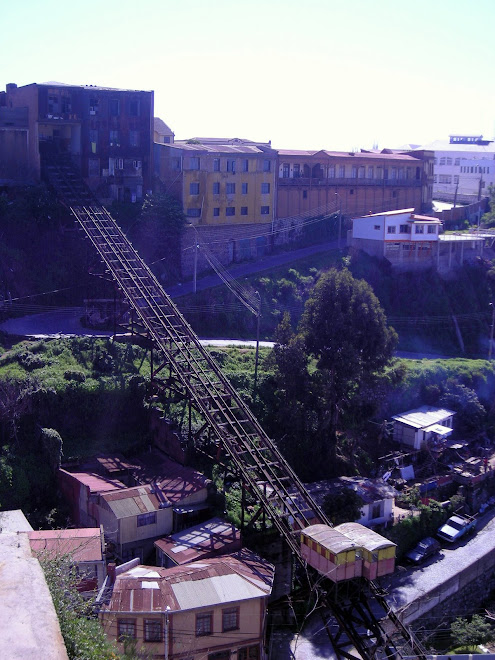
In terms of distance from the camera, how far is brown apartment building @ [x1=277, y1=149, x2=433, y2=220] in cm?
4784

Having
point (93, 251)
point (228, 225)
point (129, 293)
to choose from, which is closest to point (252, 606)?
point (129, 293)

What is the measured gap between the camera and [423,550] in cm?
2583

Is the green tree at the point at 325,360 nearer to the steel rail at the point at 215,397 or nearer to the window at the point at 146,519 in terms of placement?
the steel rail at the point at 215,397

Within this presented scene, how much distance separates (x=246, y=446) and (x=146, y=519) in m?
4.21

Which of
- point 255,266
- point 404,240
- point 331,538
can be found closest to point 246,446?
A: point 331,538

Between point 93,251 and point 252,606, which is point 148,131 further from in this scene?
point 252,606

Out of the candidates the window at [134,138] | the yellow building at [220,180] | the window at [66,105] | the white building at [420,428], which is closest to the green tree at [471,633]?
the white building at [420,428]

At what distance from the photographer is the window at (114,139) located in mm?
40562

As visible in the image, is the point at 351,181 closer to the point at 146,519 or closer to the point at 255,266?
the point at 255,266

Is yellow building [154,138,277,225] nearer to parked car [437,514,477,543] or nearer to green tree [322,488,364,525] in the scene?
green tree [322,488,364,525]

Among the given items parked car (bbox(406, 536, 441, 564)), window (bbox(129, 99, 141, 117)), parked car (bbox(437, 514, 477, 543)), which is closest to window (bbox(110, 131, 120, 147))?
window (bbox(129, 99, 141, 117))

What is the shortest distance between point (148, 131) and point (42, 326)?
48.1 feet

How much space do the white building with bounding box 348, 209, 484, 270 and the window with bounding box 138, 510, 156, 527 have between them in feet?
92.6

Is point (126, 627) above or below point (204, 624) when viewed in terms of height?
above
